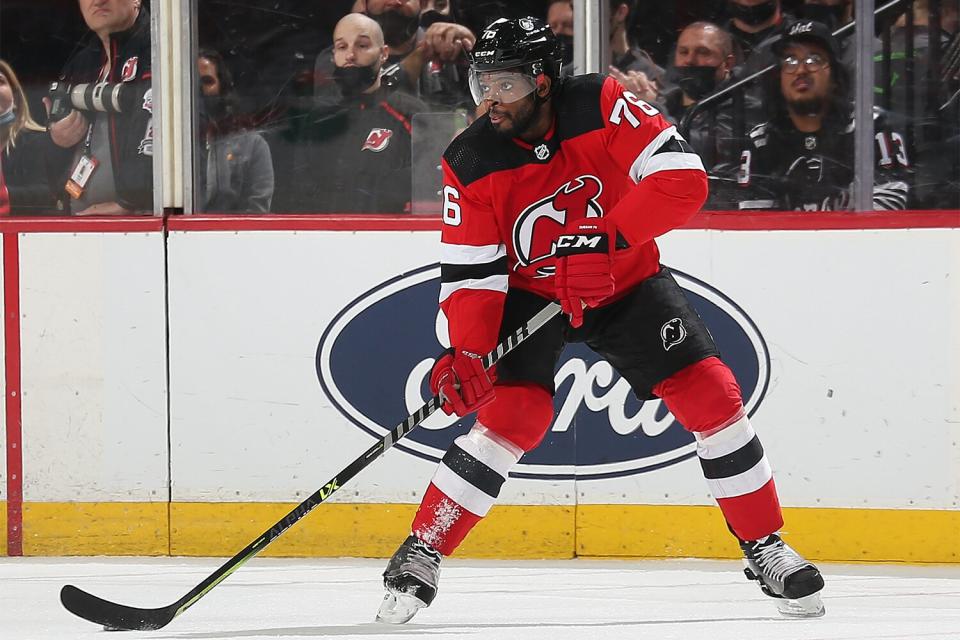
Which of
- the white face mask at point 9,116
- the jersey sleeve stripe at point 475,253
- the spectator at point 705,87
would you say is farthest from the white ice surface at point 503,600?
the white face mask at point 9,116

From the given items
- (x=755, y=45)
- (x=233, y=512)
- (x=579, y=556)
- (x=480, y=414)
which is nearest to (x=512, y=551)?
(x=579, y=556)

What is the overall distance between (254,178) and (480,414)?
1430mm

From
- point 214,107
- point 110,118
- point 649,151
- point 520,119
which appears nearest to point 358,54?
point 214,107

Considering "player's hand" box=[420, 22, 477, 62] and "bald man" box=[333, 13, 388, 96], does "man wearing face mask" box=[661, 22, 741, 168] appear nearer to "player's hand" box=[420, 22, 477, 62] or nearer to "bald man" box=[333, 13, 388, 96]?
"player's hand" box=[420, 22, 477, 62]

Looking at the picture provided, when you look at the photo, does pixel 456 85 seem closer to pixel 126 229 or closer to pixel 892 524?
pixel 126 229

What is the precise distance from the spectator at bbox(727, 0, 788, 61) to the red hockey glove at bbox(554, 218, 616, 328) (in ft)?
4.27

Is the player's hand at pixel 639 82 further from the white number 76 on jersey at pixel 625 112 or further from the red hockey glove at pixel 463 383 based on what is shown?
the red hockey glove at pixel 463 383

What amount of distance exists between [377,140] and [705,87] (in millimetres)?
890

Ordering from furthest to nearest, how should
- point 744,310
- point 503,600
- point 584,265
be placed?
point 744,310, point 503,600, point 584,265

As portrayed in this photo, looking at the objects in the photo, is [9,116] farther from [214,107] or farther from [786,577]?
[786,577]

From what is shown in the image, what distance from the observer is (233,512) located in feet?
12.6

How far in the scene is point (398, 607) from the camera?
110 inches

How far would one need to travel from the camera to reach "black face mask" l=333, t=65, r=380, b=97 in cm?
400

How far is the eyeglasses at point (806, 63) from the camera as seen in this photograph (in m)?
3.80
